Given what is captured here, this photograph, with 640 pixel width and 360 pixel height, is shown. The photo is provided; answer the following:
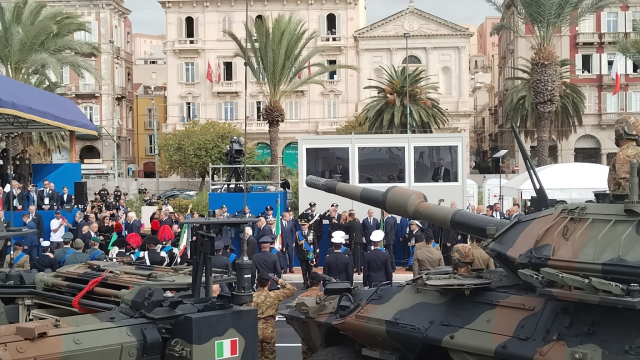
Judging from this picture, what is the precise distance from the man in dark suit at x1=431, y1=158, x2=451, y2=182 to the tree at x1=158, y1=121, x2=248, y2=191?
32.0m

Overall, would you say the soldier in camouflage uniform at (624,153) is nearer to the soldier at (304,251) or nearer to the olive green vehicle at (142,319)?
the olive green vehicle at (142,319)

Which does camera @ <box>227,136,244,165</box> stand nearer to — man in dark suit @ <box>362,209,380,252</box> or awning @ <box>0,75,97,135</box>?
man in dark suit @ <box>362,209,380,252</box>

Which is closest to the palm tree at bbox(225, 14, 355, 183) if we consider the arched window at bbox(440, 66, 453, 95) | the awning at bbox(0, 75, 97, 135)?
the awning at bbox(0, 75, 97, 135)

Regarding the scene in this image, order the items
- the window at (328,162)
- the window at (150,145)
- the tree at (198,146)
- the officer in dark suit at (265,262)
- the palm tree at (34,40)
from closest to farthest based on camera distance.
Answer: the officer in dark suit at (265,262) → the window at (328,162) → the palm tree at (34,40) → the tree at (198,146) → the window at (150,145)

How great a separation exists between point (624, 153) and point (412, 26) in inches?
2047

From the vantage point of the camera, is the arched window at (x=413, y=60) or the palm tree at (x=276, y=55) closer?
the palm tree at (x=276, y=55)

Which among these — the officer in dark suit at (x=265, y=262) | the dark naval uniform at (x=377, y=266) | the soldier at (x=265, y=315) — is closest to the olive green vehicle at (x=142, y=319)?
the soldier at (x=265, y=315)

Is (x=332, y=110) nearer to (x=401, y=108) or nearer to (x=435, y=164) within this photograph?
(x=401, y=108)

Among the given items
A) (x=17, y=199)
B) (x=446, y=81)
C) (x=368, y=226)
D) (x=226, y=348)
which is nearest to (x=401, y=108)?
(x=446, y=81)

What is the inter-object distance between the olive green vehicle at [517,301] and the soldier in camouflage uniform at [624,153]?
0.23 metres

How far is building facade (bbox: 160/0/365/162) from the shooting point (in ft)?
189

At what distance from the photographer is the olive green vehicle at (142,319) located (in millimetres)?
5660

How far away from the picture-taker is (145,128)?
220ft

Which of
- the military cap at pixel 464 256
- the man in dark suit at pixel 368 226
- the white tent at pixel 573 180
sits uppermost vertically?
the white tent at pixel 573 180
